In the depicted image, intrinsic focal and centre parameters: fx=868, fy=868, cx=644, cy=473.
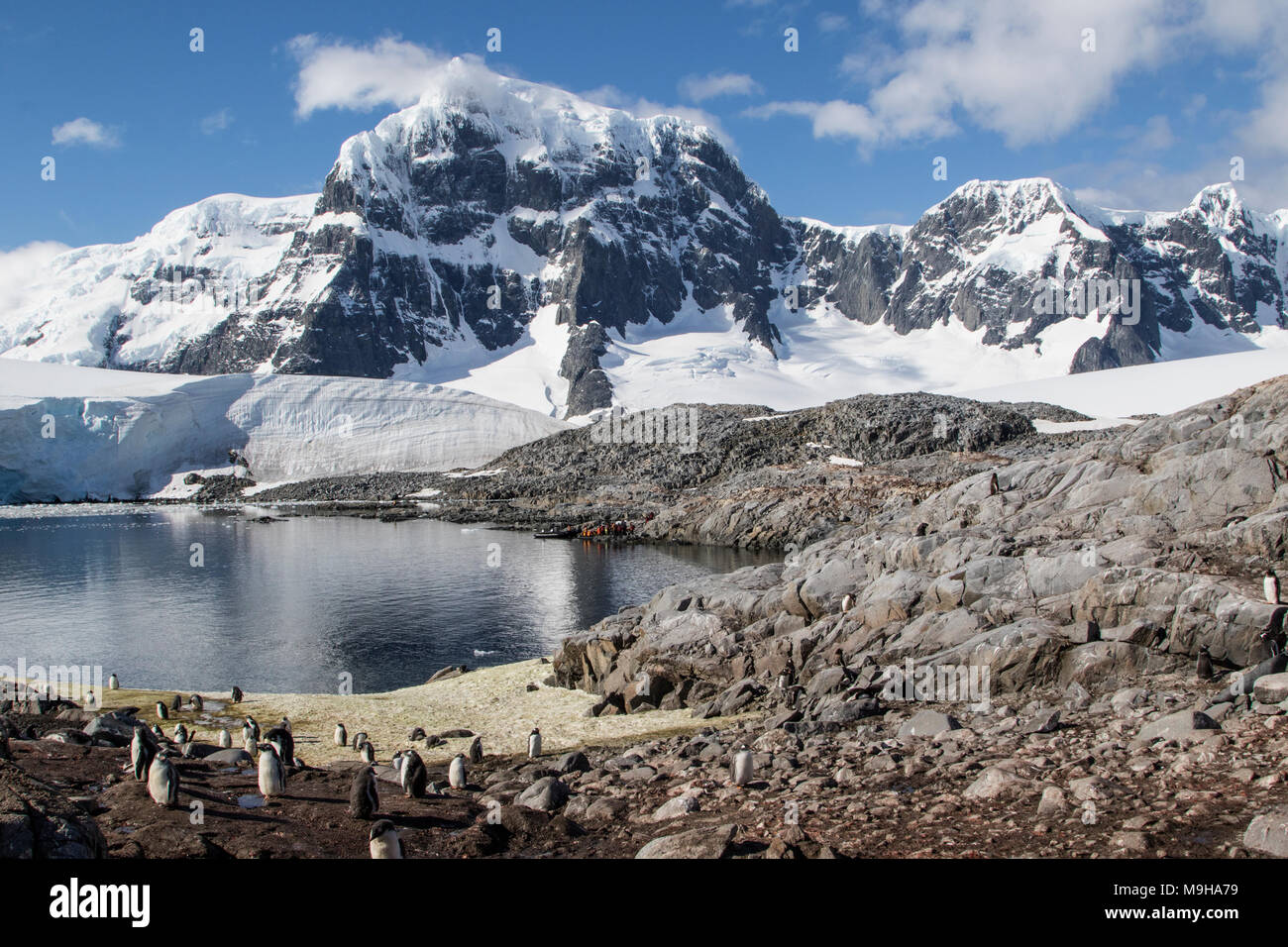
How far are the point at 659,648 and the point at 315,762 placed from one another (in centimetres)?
878

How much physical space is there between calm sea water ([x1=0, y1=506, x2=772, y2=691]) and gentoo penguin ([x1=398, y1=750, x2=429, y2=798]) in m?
15.0

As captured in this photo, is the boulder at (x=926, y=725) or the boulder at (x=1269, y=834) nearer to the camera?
the boulder at (x=1269, y=834)

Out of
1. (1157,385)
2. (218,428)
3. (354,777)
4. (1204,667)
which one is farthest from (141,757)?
(218,428)

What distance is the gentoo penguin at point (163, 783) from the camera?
1030 centimetres

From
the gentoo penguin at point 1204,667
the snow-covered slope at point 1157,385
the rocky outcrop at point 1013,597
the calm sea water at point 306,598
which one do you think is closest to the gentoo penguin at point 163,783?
the rocky outcrop at point 1013,597

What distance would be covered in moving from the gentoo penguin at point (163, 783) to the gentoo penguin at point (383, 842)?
2886mm

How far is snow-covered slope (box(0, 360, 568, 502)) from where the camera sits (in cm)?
9894

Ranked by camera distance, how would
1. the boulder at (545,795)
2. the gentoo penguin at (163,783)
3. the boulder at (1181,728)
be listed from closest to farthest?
1. the gentoo penguin at (163,783)
2. the boulder at (1181,728)
3. the boulder at (545,795)

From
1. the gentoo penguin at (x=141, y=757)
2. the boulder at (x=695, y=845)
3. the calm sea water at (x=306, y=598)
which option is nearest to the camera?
the boulder at (x=695, y=845)

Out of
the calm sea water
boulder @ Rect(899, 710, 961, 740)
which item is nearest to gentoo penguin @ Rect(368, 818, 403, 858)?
→ boulder @ Rect(899, 710, 961, 740)

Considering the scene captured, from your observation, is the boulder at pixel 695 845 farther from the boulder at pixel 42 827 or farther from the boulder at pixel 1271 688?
the boulder at pixel 1271 688

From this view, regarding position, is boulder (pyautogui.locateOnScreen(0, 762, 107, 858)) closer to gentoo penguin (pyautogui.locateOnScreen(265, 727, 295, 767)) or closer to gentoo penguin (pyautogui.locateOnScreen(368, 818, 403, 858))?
gentoo penguin (pyautogui.locateOnScreen(368, 818, 403, 858))

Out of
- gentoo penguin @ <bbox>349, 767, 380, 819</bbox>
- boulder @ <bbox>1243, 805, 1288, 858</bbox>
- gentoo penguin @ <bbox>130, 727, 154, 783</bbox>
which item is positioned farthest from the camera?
gentoo penguin @ <bbox>130, 727, 154, 783</bbox>

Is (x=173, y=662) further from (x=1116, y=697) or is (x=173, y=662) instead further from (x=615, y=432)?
(x=615, y=432)
